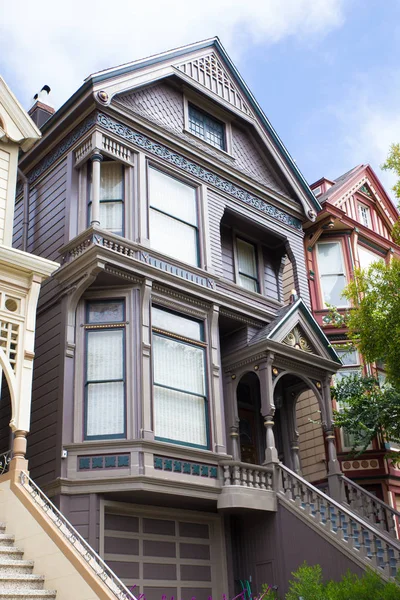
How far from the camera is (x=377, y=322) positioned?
14.9 m

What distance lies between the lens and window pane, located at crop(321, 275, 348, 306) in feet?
74.0

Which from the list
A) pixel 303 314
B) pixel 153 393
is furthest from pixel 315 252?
pixel 153 393

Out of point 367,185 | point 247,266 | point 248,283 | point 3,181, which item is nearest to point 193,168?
point 247,266

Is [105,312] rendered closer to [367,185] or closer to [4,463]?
[4,463]

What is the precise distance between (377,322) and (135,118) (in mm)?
7345

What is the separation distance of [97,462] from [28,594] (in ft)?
16.7

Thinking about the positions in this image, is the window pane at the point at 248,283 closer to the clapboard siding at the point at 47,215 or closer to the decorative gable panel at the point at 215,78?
the decorative gable panel at the point at 215,78

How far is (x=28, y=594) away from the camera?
843 cm

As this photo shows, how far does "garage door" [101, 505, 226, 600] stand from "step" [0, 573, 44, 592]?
414 cm

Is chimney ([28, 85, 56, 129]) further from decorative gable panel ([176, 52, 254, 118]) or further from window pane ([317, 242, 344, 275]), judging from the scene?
window pane ([317, 242, 344, 275])

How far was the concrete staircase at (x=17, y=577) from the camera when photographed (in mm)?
8391

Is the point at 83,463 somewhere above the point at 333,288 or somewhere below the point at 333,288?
below

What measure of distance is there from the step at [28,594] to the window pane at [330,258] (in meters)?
15.9

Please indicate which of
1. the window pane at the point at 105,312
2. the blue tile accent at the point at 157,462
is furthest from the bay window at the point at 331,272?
the blue tile accent at the point at 157,462
